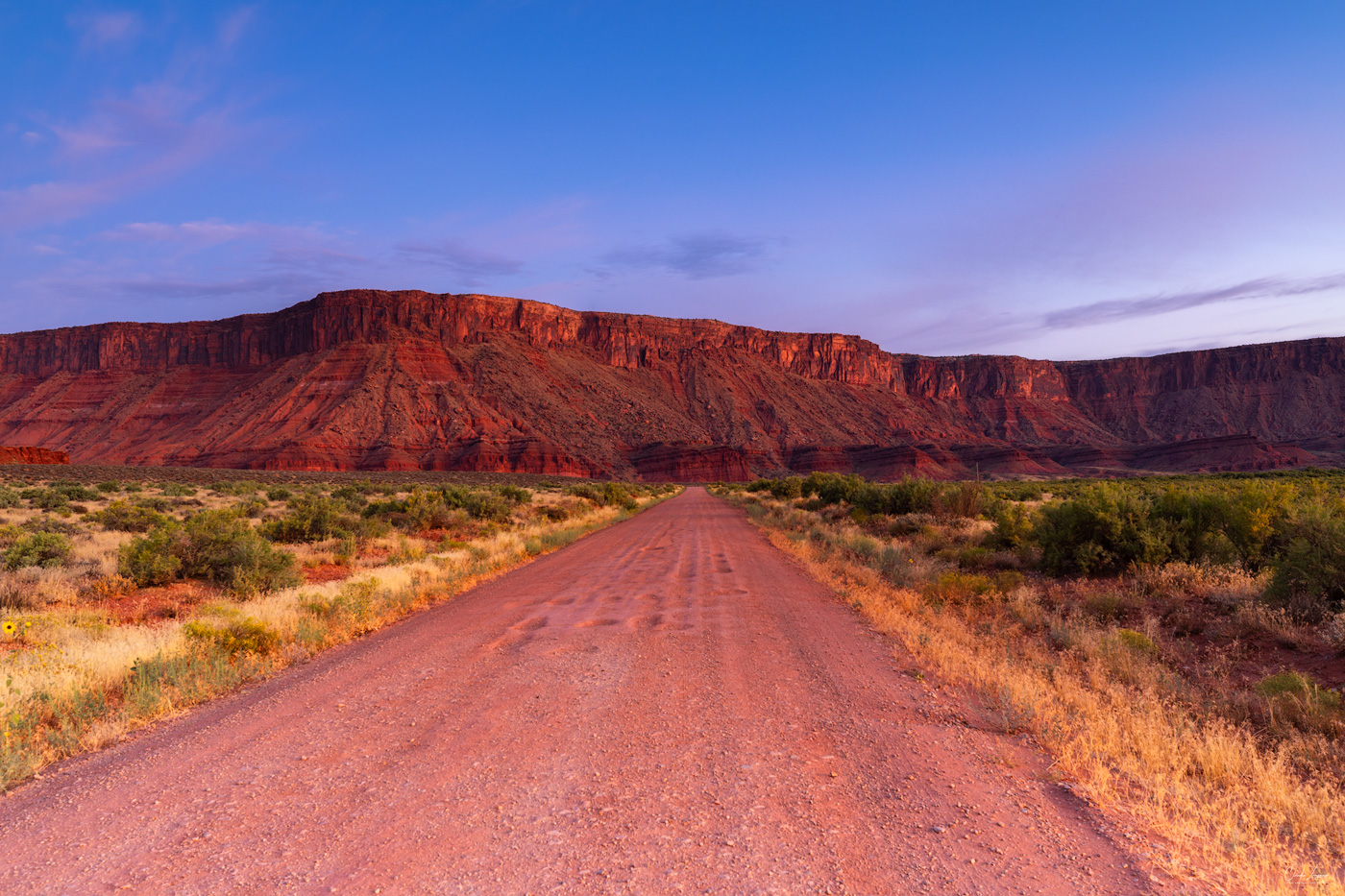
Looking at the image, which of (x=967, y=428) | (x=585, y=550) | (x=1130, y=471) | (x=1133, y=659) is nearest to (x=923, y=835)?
(x=1133, y=659)

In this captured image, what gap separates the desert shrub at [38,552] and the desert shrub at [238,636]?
534cm

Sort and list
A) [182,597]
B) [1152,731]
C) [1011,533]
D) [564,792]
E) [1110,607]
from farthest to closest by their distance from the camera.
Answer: [1011,533] → [182,597] → [1110,607] → [1152,731] → [564,792]

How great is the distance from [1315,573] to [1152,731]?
4626 mm

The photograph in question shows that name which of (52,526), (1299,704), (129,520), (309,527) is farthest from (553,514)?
(1299,704)

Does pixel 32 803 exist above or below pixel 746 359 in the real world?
below

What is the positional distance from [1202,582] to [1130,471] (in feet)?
327

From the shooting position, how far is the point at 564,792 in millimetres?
4031

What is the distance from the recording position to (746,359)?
427 feet

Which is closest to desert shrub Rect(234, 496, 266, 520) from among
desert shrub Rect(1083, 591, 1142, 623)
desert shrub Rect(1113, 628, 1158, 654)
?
desert shrub Rect(1083, 591, 1142, 623)

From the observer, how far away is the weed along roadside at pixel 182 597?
557 centimetres

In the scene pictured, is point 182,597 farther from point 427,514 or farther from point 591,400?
point 591,400

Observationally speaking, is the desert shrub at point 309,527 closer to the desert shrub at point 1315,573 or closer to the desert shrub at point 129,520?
the desert shrub at point 129,520

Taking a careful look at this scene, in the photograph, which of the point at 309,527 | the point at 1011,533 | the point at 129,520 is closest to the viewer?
the point at 1011,533

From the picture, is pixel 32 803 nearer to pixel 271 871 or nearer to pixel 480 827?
pixel 271 871
